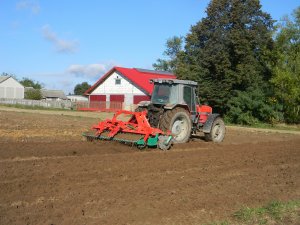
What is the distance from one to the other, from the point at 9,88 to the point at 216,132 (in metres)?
65.5

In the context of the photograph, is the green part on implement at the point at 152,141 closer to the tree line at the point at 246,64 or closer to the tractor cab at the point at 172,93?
the tractor cab at the point at 172,93

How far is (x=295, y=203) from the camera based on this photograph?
261 inches

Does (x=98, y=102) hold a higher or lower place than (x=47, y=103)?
higher

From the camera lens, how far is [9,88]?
245 feet

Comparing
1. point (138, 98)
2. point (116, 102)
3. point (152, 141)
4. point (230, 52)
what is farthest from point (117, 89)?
point (152, 141)

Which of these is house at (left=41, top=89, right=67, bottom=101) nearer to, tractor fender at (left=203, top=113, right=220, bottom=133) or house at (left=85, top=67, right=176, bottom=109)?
house at (left=85, top=67, right=176, bottom=109)

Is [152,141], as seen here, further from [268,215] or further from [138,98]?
[138,98]

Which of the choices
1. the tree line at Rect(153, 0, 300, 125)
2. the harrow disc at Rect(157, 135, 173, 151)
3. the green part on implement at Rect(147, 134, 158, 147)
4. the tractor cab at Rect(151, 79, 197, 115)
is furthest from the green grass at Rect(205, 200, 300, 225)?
the tree line at Rect(153, 0, 300, 125)

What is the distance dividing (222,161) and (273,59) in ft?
84.0

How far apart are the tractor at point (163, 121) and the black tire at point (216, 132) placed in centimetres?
21

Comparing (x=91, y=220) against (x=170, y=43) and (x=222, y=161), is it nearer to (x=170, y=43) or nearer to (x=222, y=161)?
(x=222, y=161)

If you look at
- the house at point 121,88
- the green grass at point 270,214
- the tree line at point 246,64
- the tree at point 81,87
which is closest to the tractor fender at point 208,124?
the green grass at point 270,214

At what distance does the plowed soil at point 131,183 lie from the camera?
5.70 metres

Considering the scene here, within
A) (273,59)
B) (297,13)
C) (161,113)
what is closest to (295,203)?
(161,113)
